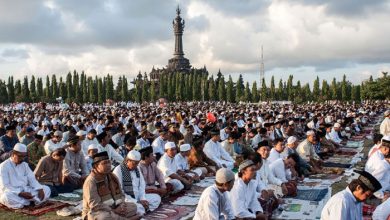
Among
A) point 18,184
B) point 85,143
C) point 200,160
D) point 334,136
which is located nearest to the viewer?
point 18,184

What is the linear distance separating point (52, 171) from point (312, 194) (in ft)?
15.1

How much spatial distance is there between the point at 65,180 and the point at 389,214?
218 inches

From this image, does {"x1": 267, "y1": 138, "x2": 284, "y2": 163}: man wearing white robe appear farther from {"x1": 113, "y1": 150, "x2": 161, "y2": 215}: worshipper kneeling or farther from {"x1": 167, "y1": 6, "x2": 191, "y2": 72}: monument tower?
{"x1": 167, "y1": 6, "x2": 191, "y2": 72}: monument tower

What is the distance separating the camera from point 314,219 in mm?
6273

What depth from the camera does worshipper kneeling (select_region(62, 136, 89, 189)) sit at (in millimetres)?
7918

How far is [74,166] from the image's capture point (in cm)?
812

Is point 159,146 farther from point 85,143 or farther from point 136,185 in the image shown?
point 136,185

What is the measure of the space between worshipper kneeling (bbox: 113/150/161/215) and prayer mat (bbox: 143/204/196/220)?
166 mm

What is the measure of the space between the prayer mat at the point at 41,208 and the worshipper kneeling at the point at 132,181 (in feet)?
4.44

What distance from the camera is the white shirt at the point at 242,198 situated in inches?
204

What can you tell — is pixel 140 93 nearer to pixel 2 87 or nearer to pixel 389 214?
pixel 2 87

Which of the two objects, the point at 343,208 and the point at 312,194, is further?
the point at 312,194

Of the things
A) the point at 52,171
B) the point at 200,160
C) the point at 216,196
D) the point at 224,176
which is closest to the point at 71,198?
the point at 52,171

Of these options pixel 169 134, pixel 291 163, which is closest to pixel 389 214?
pixel 291 163
